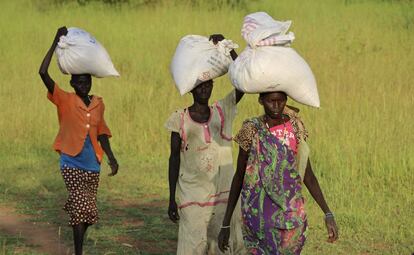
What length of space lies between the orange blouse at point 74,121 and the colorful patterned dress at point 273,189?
5.43 feet

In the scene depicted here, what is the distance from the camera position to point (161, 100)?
10.0 meters

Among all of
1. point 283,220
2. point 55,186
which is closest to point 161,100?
point 55,186

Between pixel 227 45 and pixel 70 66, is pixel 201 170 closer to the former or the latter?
pixel 227 45

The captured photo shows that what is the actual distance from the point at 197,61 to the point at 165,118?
16.0 ft

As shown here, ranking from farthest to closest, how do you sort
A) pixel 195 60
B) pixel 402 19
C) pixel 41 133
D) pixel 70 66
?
pixel 402 19
pixel 41 133
pixel 70 66
pixel 195 60

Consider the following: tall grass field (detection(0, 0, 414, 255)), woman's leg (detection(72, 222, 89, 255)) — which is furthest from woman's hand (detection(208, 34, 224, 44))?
tall grass field (detection(0, 0, 414, 255))

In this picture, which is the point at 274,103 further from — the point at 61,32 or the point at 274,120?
the point at 61,32

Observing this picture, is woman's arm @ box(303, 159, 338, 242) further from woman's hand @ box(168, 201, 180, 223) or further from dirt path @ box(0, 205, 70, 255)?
dirt path @ box(0, 205, 70, 255)

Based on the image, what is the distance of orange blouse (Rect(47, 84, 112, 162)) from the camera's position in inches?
213

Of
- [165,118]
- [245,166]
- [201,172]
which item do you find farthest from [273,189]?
[165,118]

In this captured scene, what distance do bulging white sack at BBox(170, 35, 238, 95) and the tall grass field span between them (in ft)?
5.63

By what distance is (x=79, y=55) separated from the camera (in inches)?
208

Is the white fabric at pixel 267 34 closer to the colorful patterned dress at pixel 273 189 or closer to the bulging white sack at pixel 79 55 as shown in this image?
the colorful patterned dress at pixel 273 189

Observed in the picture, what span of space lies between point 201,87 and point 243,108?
4951 mm
